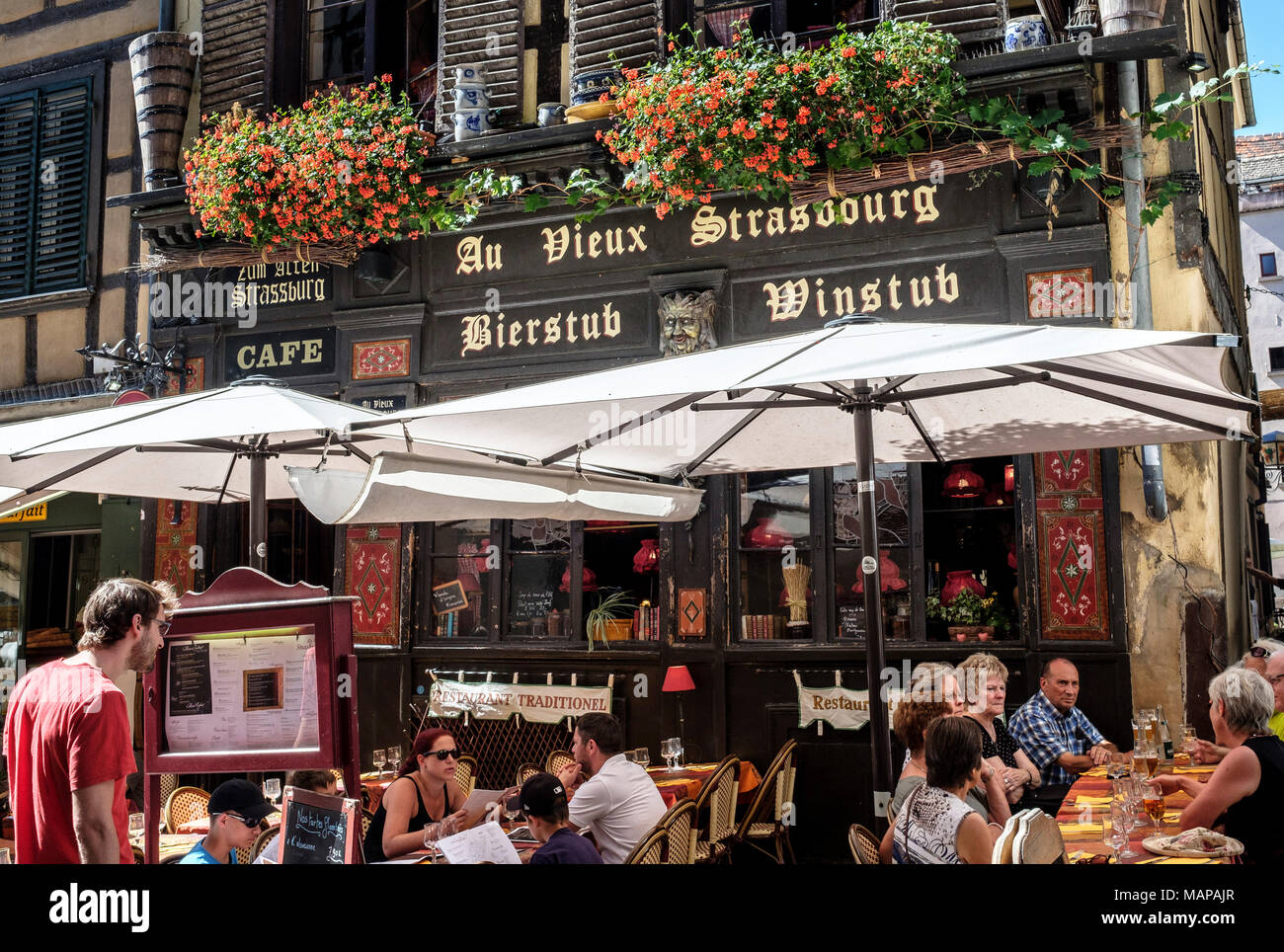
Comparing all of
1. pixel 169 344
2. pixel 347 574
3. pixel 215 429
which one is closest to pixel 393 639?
pixel 347 574

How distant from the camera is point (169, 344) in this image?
10.5 metres

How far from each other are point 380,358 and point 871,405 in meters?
5.54

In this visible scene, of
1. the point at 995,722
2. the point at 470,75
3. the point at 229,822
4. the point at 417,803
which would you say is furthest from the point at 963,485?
the point at 229,822

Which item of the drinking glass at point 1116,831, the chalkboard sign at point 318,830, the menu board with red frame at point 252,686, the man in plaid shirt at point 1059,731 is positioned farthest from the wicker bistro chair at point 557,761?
the drinking glass at point 1116,831

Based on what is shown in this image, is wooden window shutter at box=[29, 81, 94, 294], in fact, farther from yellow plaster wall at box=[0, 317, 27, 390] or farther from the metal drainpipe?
the metal drainpipe

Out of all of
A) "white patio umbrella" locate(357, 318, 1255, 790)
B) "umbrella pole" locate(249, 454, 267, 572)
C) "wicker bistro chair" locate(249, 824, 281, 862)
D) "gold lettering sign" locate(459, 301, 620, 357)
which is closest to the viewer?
"white patio umbrella" locate(357, 318, 1255, 790)

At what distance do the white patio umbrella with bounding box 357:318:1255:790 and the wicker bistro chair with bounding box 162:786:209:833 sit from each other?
2.89m

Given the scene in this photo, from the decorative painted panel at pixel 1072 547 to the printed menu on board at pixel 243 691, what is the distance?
4.89 meters

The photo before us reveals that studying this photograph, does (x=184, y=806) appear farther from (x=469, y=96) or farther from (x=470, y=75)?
(x=470, y=75)

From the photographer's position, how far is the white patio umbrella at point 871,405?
4.04 metres

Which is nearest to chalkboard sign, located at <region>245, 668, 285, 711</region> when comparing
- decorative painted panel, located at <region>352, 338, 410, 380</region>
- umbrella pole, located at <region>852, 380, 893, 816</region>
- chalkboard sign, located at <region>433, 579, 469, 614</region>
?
umbrella pole, located at <region>852, 380, 893, 816</region>

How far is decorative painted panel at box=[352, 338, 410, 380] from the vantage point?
9.52 metres
